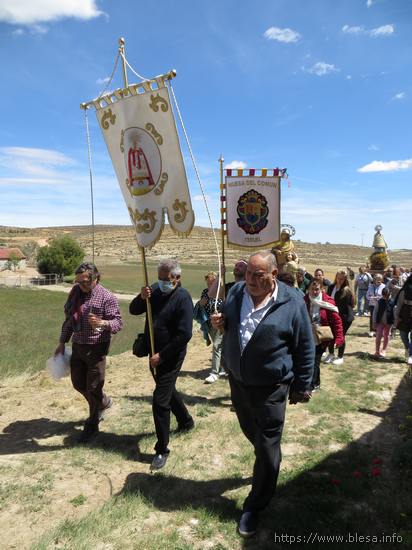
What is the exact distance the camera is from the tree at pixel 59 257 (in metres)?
69.9

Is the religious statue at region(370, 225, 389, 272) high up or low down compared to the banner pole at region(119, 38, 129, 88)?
down

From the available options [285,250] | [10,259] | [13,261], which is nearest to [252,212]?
[285,250]

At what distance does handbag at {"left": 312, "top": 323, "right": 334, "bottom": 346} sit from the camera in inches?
236

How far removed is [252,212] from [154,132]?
209cm

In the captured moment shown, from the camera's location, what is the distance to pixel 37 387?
719cm

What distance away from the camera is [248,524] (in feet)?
10.5

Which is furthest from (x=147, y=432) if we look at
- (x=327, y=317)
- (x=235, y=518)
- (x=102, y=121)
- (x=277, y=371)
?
(x=102, y=121)

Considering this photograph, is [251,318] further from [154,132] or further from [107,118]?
[107,118]

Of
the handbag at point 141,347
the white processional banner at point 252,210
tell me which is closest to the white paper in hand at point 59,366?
the handbag at point 141,347

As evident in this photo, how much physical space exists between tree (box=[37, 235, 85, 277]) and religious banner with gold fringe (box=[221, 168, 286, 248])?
67353 mm

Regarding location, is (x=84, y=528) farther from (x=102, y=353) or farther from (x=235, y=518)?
(x=102, y=353)

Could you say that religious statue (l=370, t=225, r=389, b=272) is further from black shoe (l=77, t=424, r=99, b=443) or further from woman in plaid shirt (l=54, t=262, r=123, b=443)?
black shoe (l=77, t=424, r=99, b=443)

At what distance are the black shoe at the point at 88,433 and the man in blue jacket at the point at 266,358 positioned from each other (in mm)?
2333

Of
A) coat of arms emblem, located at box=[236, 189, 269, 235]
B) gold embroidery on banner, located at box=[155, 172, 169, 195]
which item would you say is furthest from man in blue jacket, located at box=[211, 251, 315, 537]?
coat of arms emblem, located at box=[236, 189, 269, 235]
